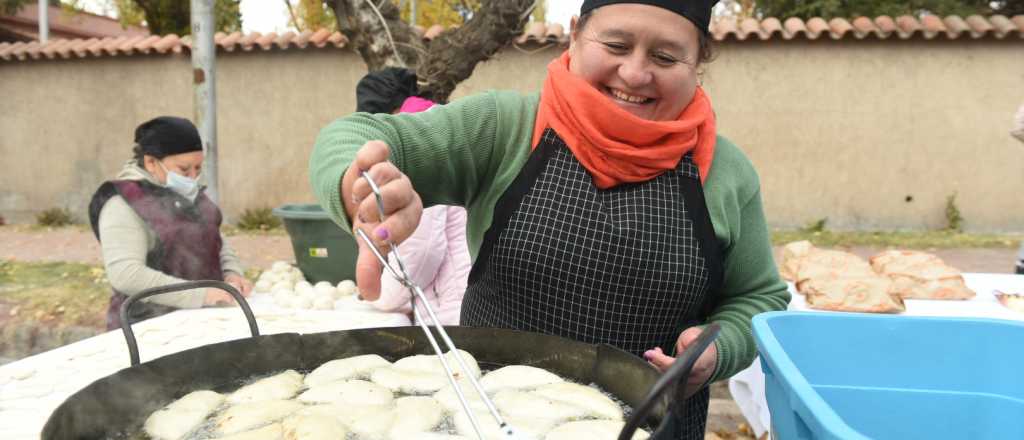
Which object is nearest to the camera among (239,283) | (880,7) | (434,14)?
(239,283)

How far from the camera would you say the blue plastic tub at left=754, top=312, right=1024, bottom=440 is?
38.4 inches

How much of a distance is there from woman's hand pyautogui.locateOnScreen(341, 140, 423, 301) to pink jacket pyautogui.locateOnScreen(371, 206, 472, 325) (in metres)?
1.61

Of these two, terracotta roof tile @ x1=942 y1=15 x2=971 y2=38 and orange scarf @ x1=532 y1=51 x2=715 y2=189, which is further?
terracotta roof tile @ x1=942 y1=15 x2=971 y2=38

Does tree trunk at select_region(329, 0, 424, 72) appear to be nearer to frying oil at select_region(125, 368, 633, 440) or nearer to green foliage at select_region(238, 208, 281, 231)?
frying oil at select_region(125, 368, 633, 440)

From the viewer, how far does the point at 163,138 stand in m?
2.94

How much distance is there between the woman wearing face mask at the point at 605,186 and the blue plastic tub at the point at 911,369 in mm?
273

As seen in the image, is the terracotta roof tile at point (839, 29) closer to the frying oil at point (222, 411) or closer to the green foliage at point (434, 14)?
the green foliage at point (434, 14)

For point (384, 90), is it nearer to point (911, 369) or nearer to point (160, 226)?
point (160, 226)

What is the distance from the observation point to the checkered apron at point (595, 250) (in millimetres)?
1300

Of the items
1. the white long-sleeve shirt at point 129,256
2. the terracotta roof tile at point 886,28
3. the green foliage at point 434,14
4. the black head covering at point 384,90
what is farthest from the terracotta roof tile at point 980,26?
the white long-sleeve shirt at point 129,256

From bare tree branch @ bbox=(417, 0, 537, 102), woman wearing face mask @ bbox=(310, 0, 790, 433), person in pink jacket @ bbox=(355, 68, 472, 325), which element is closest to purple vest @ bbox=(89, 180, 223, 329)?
person in pink jacket @ bbox=(355, 68, 472, 325)

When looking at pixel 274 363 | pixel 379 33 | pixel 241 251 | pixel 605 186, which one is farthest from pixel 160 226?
pixel 241 251

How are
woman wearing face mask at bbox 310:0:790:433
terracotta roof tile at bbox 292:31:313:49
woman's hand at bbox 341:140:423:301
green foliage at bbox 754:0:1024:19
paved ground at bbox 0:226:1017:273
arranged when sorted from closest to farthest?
woman's hand at bbox 341:140:423:301, woman wearing face mask at bbox 310:0:790:433, paved ground at bbox 0:226:1017:273, terracotta roof tile at bbox 292:31:313:49, green foliage at bbox 754:0:1024:19

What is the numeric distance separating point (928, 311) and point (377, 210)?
7.69ft
